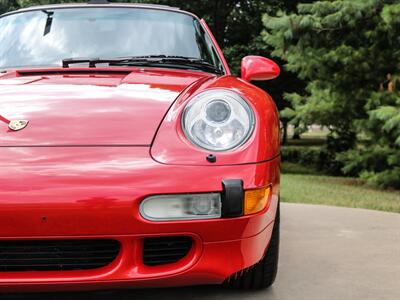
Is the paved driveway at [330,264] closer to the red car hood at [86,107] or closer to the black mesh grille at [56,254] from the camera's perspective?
the black mesh grille at [56,254]

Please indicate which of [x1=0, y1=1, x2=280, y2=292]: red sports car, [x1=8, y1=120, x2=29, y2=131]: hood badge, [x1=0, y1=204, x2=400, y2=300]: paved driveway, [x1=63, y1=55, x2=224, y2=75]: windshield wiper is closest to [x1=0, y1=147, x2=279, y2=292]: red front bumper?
[x1=0, y1=1, x2=280, y2=292]: red sports car

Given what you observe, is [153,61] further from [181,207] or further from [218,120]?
[181,207]

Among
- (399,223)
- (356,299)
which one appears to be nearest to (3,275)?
(356,299)

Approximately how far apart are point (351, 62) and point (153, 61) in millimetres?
6205

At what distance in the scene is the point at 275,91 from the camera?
1675 centimetres

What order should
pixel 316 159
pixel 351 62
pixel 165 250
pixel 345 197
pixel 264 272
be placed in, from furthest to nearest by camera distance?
pixel 316 159 → pixel 351 62 → pixel 345 197 → pixel 264 272 → pixel 165 250

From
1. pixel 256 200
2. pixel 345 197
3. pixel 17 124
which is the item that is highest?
pixel 17 124

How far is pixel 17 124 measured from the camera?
213 centimetres

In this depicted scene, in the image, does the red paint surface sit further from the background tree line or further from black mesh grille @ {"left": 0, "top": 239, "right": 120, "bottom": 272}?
the background tree line

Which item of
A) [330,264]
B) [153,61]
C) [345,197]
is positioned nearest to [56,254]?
[153,61]

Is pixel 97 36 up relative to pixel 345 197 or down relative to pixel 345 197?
up

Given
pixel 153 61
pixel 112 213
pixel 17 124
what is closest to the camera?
pixel 112 213

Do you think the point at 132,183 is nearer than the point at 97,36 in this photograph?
Yes

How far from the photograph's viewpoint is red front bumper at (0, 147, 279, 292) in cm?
188
